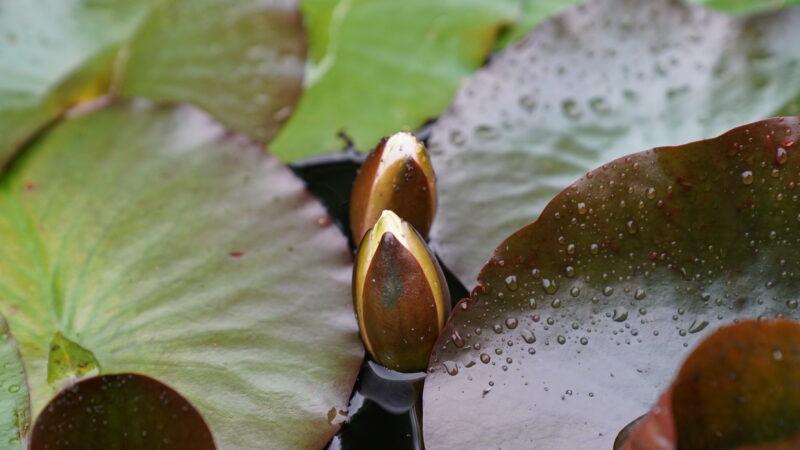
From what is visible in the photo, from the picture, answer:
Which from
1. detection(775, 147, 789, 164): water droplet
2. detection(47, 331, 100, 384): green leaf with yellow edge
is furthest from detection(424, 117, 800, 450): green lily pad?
detection(47, 331, 100, 384): green leaf with yellow edge

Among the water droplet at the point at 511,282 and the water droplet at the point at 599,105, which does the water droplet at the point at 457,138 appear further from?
the water droplet at the point at 511,282

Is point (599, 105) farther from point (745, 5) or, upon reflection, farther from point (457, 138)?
point (745, 5)

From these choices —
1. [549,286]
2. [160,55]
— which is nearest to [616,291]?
[549,286]

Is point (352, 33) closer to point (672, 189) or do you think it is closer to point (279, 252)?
point (279, 252)

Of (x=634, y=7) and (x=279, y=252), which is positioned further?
(x=634, y=7)

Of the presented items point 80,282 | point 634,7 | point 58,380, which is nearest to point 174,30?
point 80,282

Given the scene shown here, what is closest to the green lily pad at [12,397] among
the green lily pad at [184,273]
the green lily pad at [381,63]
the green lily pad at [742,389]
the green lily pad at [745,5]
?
the green lily pad at [184,273]
